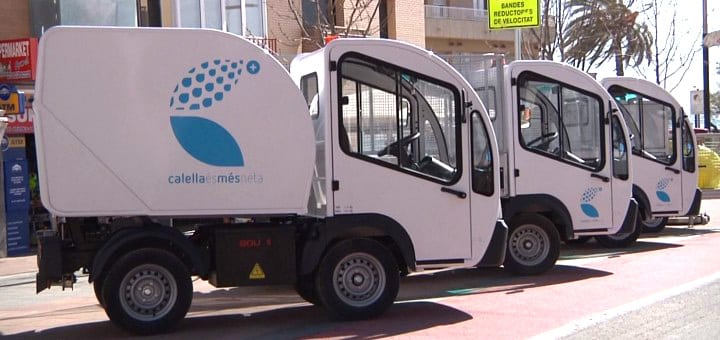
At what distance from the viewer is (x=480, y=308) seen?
9602 mm

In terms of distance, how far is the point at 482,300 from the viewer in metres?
10.1

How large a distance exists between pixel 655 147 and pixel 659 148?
0.24ft

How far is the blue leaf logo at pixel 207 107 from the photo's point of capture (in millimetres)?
8273

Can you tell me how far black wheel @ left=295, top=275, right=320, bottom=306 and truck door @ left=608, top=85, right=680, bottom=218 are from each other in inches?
307

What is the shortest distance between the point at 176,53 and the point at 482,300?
4.55m

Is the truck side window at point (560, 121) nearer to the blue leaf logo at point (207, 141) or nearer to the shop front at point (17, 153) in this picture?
the blue leaf logo at point (207, 141)

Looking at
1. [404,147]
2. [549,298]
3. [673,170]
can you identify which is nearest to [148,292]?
[404,147]

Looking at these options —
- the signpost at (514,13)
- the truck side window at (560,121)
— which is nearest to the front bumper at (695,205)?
the truck side window at (560,121)

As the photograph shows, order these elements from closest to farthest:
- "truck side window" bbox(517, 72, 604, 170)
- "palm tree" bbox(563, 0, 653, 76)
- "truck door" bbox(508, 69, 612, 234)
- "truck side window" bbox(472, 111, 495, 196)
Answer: "truck side window" bbox(472, 111, 495, 196) < "truck door" bbox(508, 69, 612, 234) < "truck side window" bbox(517, 72, 604, 170) < "palm tree" bbox(563, 0, 653, 76)

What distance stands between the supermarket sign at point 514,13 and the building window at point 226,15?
5838mm

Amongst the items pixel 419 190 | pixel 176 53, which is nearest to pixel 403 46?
pixel 419 190

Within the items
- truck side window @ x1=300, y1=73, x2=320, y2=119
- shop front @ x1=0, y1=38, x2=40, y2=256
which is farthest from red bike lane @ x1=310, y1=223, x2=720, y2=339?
shop front @ x1=0, y1=38, x2=40, y2=256

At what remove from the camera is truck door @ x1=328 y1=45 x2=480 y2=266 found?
8.87 meters

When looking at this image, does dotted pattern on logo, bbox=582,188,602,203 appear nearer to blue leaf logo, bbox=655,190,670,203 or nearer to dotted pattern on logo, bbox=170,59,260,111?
blue leaf logo, bbox=655,190,670,203
